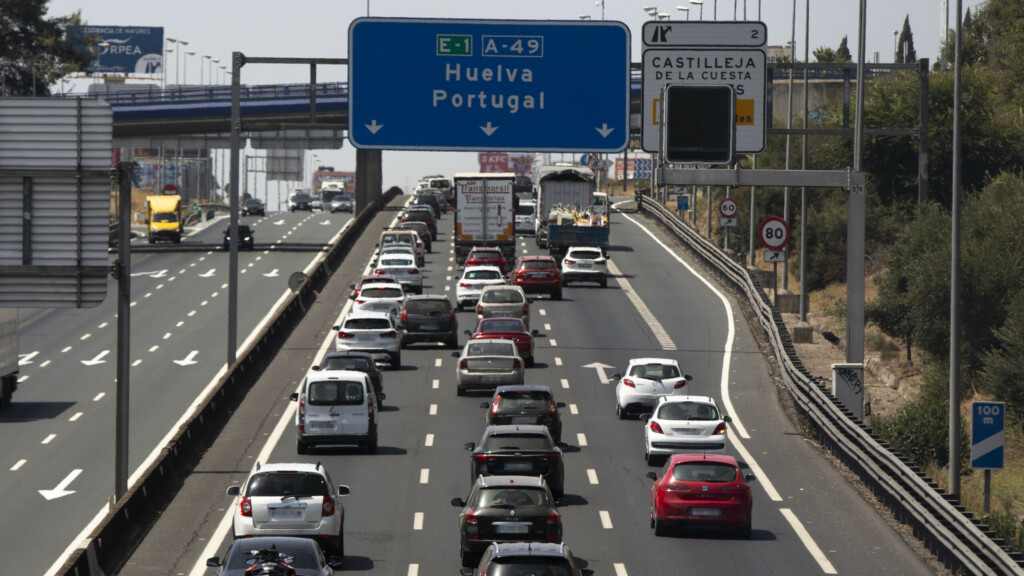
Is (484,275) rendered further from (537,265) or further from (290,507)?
(290,507)

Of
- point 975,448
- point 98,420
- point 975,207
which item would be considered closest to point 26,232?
point 975,448

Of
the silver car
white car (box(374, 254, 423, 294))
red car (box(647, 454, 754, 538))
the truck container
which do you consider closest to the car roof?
red car (box(647, 454, 754, 538))

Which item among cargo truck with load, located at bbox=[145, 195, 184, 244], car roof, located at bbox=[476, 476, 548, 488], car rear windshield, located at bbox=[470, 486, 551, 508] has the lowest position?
car rear windshield, located at bbox=[470, 486, 551, 508]

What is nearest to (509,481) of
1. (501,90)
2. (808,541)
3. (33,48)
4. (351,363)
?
(808,541)

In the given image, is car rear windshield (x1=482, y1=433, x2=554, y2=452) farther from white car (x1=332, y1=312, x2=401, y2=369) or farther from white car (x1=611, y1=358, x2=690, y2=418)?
white car (x1=332, y1=312, x2=401, y2=369)

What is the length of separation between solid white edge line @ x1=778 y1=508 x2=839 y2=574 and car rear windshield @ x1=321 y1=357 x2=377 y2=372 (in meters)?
13.4

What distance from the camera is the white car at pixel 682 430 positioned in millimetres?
30672

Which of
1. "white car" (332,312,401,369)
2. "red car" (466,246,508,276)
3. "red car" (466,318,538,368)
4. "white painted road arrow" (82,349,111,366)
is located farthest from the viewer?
"red car" (466,246,508,276)

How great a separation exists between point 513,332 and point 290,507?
22.2 meters

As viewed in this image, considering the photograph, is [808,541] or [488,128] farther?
[488,128]

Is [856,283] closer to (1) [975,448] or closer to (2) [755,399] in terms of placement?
(1) [975,448]

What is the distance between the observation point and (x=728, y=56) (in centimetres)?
2438

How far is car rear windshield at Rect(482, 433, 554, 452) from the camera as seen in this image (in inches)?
1040

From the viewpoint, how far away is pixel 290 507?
21.9m
